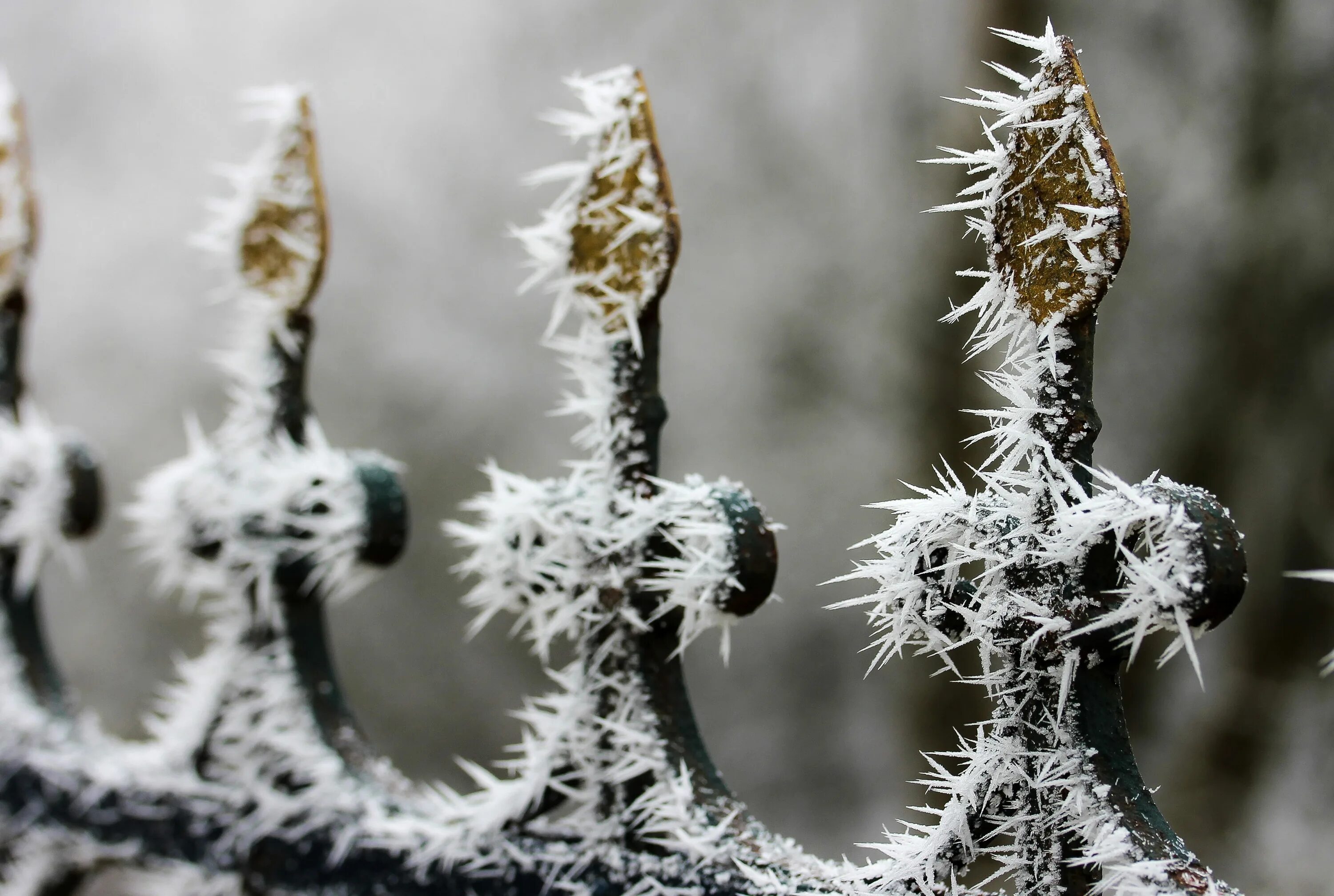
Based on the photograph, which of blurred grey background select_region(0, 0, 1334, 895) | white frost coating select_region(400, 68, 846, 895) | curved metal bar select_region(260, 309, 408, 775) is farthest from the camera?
blurred grey background select_region(0, 0, 1334, 895)

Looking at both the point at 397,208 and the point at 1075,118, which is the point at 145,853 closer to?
the point at 1075,118

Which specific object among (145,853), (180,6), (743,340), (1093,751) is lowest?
(145,853)

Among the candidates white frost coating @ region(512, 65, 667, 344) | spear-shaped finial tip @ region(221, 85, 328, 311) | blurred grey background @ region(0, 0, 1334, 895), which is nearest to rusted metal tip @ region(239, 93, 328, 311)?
spear-shaped finial tip @ region(221, 85, 328, 311)

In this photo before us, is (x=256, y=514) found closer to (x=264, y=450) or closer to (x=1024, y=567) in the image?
(x=264, y=450)

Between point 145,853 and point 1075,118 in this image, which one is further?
point 145,853

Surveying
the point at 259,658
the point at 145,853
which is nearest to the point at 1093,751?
the point at 259,658

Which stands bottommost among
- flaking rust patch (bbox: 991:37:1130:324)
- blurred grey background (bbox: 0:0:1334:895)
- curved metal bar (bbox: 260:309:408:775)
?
curved metal bar (bbox: 260:309:408:775)

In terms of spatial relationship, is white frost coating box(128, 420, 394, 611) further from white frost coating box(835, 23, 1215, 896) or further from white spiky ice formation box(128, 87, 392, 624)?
white frost coating box(835, 23, 1215, 896)
